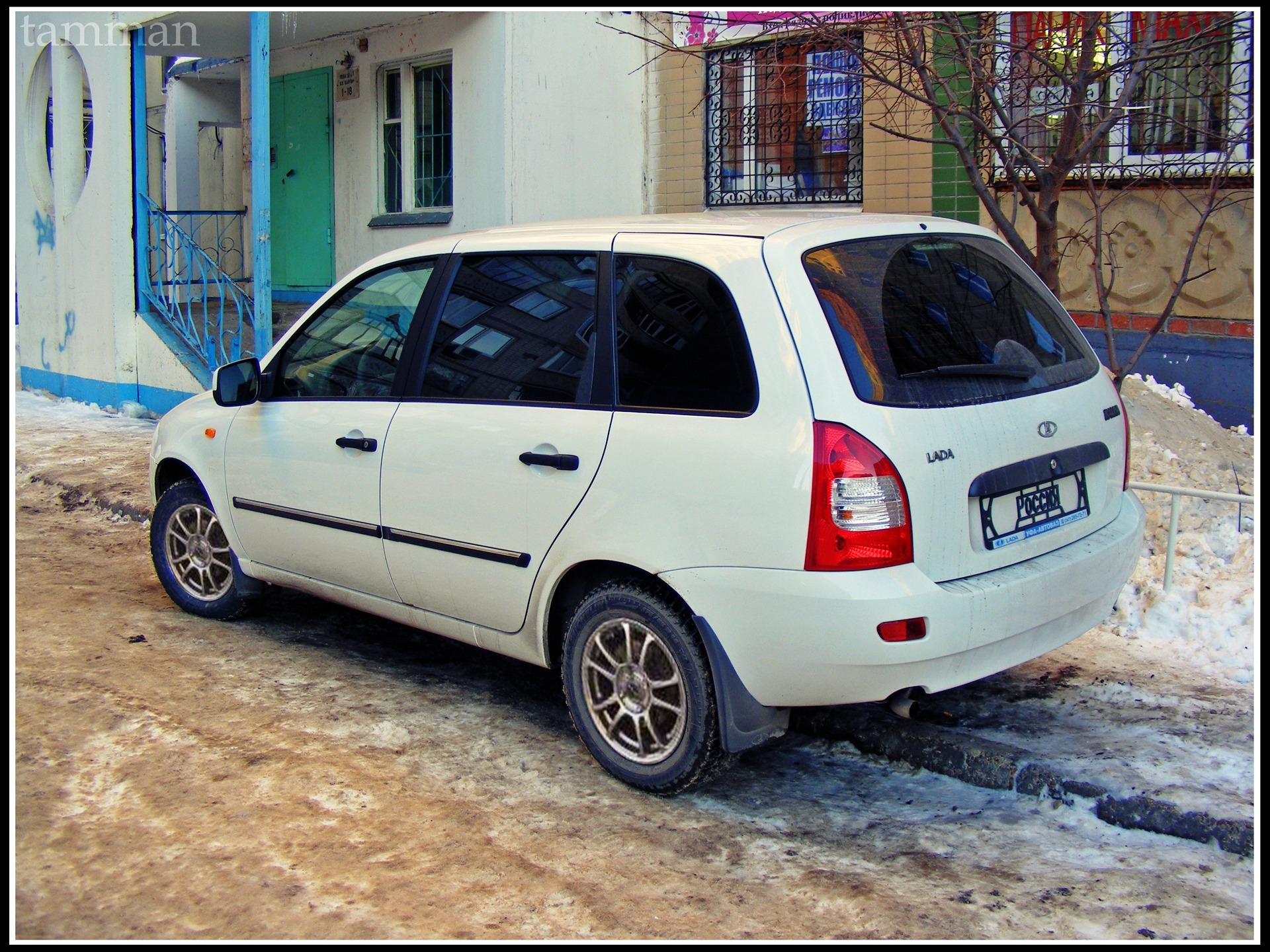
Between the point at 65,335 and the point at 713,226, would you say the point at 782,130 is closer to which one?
the point at 65,335

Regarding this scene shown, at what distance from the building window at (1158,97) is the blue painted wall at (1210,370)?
45.3 inches

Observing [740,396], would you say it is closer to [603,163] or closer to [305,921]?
[305,921]

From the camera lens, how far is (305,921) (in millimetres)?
3035

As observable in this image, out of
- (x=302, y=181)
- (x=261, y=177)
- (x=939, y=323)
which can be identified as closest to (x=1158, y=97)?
(x=939, y=323)

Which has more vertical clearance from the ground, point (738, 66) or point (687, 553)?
point (738, 66)

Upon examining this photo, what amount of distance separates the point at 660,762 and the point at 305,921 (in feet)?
3.76

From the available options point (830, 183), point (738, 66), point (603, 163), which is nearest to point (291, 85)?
point (603, 163)

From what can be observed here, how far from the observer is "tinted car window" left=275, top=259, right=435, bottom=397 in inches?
176

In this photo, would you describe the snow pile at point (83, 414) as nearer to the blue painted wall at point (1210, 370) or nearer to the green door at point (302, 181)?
Result: the green door at point (302, 181)

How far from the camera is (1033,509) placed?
3.61 m

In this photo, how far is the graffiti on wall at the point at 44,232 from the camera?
1239 cm

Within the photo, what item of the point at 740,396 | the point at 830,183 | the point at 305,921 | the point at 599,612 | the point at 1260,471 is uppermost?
the point at 830,183

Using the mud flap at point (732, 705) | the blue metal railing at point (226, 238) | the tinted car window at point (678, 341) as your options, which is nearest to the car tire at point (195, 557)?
the tinted car window at point (678, 341)

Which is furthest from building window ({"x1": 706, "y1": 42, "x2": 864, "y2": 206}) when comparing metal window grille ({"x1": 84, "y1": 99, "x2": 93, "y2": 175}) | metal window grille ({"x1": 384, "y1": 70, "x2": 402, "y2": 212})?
metal window grille ({"x1": 84, "y1": 99, "x2": 93, "y2": 175})
